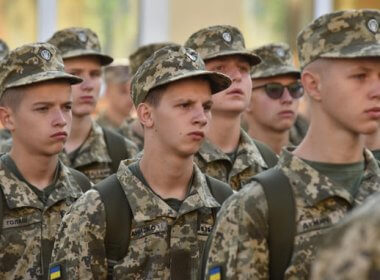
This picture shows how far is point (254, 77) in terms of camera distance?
9.52 metres

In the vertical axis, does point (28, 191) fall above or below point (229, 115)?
below

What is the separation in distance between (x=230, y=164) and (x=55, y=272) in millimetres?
1944

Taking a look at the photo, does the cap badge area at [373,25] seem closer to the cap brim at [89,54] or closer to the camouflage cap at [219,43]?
the camouflage cap at [219,43]

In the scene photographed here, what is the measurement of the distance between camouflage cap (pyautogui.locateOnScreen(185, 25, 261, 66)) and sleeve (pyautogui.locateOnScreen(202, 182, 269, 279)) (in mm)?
2982

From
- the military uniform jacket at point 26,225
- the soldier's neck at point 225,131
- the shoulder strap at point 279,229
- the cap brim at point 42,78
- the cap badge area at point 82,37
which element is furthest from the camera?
the cap badge area at point 82,37

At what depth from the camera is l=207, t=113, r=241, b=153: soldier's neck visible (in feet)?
26.3

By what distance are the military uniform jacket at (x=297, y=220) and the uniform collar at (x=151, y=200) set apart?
2.70ft

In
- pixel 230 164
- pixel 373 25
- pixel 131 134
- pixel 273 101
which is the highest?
pixel 373 25

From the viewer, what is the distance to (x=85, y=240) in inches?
235

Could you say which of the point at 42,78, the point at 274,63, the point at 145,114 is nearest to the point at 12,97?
the point at 42,78

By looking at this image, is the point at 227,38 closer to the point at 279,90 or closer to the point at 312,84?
the point at 279,90

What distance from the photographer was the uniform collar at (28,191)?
6852 millimetres

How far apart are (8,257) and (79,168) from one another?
2.12 meters

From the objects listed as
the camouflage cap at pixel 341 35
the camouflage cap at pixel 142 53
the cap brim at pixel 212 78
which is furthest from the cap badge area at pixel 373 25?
the camouflage cap at pixel 142 53
